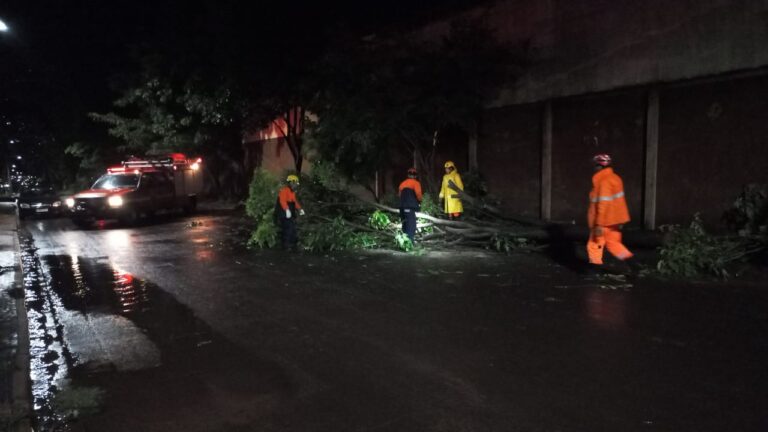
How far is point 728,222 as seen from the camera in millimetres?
10484

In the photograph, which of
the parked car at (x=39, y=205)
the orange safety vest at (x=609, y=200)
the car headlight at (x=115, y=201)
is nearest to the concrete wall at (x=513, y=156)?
the orange safety vest at (x=609, y=200)

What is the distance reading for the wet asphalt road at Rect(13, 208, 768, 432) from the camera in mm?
4316

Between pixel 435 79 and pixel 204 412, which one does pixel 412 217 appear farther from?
pixel 204 412

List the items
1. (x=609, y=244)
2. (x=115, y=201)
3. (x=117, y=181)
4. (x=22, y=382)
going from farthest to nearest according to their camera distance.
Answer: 1. (x=117, y=181)
2. (x=115, y=201)
3. (x=609, y=244)
4. (x=22, y=382)

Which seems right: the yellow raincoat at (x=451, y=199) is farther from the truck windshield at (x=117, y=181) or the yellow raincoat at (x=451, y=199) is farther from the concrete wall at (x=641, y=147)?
the truck windshield at (x=117, y=181)

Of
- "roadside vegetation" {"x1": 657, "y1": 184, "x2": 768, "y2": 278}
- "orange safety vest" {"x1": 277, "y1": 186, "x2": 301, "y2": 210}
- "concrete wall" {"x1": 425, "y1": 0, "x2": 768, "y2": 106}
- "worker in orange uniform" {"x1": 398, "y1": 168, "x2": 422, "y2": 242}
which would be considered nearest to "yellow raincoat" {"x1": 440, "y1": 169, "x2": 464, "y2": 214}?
"worker in orange uniform" {"x1": 398, "y1": 168, "x2": 422, "y2": 242}

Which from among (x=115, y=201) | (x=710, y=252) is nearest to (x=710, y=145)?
(x=710, y=252)

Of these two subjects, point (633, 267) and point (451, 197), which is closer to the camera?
point (633, 267)

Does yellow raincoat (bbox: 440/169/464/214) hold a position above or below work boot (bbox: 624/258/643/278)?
above

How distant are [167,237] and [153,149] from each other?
13.0m

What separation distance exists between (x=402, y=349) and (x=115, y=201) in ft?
51.3

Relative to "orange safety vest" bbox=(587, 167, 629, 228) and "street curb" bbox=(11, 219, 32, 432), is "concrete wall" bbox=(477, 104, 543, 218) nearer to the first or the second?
"orange safety vest" bbox=(587, 167, 629, 228)

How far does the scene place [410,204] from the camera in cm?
1177

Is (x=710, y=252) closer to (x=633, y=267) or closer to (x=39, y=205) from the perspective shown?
(x=633, y=267)
